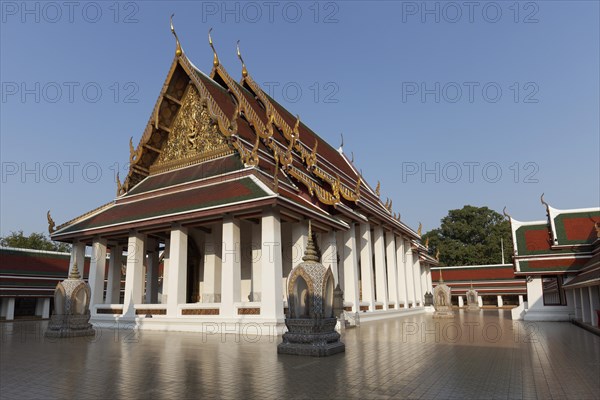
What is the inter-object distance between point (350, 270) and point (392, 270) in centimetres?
593

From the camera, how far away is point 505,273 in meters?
33.8

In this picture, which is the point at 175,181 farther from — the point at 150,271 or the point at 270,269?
the point at 270,269

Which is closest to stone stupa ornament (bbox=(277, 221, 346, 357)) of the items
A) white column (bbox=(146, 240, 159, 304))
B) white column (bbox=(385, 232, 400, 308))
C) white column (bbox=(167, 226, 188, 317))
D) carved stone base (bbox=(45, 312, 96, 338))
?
white column (bbox=(167, 226, 188, 317))

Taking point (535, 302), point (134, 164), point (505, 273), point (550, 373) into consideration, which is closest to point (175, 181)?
point (134, 164)

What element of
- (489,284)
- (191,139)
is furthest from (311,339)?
(489,284)

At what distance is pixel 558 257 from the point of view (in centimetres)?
1619

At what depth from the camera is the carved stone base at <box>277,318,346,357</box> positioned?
7.50 metres

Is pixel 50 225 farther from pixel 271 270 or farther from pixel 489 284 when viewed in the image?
pixel 489 284

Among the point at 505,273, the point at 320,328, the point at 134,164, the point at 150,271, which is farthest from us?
the point at 505,273

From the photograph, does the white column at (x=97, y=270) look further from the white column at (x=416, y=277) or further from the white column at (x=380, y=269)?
the white column at (x=416, y=277)

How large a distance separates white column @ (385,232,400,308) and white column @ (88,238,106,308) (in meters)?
12.8

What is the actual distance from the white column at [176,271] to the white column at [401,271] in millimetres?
12817

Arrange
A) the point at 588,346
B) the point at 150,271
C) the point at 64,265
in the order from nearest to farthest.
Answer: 1. the point at 588,346
2. the point at 150,271
3. the point at 64,265

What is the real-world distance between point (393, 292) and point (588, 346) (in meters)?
12.5
